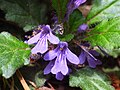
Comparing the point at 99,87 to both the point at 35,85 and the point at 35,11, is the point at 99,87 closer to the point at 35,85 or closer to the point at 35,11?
the point at 35,85

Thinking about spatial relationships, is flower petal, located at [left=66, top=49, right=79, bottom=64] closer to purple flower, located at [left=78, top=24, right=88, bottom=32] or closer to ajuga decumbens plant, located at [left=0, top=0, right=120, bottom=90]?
ajuga decumbens plant, located at [left=0, top=0, right=120, bottom=90]

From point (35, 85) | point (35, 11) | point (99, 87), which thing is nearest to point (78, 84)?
point (99, 87)

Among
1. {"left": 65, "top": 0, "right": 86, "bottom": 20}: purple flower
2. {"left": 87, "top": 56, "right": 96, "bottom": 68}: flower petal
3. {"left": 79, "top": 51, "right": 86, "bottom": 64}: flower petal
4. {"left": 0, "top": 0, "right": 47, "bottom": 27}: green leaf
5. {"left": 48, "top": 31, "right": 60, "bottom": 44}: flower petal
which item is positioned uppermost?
{"left": 0, "top": 0, "right": 47, "bottom": 27}: green leaf

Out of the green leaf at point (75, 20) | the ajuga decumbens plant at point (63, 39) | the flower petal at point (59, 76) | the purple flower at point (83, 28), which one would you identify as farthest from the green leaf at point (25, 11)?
the flower petal at point (59, 76)

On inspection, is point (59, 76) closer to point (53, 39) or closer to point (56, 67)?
point (56, 67)

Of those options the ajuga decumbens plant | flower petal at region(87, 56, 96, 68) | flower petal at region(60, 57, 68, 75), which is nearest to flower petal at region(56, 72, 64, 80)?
the ajuga decumbens plant

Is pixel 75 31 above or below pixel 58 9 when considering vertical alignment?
below

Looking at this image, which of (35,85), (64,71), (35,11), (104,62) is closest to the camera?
A: (64,71)
